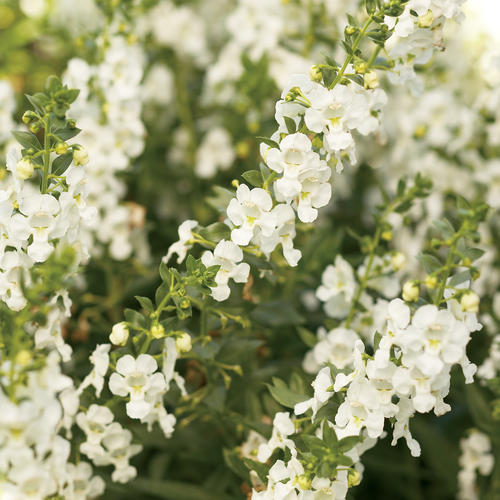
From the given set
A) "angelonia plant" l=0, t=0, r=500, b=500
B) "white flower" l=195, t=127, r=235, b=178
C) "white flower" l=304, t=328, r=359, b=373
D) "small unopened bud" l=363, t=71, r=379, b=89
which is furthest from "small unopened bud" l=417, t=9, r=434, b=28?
"white flower" l=195, t=127, r=235, b=178

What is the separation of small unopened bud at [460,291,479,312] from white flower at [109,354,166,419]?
42 centimetres

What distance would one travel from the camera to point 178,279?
929mm

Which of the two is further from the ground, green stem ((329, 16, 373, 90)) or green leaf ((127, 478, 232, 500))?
green stem ((329, 16, 373, 90))

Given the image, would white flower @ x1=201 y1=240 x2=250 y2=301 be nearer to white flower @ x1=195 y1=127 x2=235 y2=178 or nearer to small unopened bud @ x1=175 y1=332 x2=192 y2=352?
small unopened bud @ x1=175 y1=332 x2=192 y2=352

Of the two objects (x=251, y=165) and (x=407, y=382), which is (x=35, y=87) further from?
(x=407, y=382)

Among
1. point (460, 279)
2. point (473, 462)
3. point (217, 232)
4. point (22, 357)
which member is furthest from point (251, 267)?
point (473, 462)

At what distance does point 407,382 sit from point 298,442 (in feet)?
0.78

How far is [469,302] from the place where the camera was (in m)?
0.85

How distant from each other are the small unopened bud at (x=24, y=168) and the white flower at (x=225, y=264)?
27 centimetres

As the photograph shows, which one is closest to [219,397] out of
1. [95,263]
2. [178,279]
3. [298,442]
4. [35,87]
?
[298,442]

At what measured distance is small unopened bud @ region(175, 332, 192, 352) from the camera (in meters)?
0.94

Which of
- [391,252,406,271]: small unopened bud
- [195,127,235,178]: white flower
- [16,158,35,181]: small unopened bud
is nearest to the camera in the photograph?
[16,158,35,181]: small unopened bud

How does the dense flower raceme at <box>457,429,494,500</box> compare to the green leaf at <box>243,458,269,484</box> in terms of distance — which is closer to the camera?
the green leaf at <box>243,458,269,484</box>

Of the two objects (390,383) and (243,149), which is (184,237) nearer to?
(390,383)
